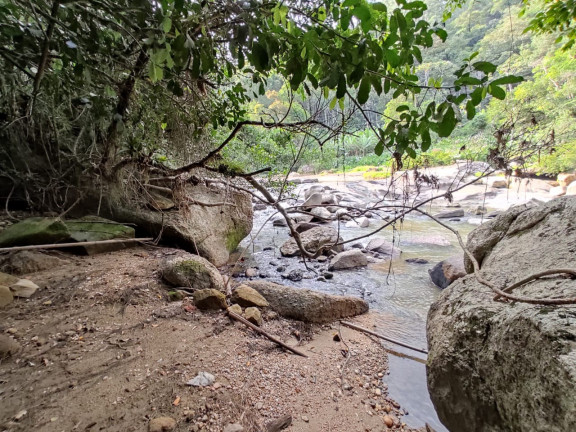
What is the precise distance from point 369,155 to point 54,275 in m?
23.2

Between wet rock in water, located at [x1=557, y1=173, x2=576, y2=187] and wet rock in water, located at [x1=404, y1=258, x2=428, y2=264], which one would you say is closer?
wet rock in water, located at [x1=404, y1=258, x2=428, y2=264]

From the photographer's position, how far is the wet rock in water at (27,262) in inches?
99.3

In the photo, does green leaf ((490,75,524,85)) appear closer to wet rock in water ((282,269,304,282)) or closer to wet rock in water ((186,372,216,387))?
wet rock in water ((186,372,216,387))

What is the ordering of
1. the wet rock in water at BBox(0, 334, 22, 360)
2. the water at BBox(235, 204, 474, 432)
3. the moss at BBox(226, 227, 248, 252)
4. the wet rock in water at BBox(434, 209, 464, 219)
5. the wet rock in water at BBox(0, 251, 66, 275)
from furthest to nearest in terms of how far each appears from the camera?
the wet rock in water at BBox(434, 209, 464, 219) < the moss at BBox(226, 227, 248, 252) < the wet rock in water at BBox(0, 251, 66, 275) < the water at BBox(235, 204, 474, 432) < the wet rock in water at BBox(0, 334, 22, 360)

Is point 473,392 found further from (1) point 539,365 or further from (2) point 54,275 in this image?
(2) point 54,275

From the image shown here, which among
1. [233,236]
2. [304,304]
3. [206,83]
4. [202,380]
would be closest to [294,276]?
[233,236]

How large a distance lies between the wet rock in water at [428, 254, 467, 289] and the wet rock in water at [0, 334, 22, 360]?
4.86 m

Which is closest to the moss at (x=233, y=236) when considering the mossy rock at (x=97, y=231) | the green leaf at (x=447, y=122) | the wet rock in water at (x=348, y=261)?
the mossy rock at (x=97, y=231)

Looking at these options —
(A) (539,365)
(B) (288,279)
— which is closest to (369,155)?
(B) (288,279)

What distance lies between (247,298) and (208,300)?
0.47 m

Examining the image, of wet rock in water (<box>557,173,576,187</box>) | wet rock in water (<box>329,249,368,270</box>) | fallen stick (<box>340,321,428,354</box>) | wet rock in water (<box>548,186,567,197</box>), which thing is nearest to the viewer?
fallen stick (<box>340,321,428,354</box>)

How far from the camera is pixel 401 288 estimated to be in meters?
4.53

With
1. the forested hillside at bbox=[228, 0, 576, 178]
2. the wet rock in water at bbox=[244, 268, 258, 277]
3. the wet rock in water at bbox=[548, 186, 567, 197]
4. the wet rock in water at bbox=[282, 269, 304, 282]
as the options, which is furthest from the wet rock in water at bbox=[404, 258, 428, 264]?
the wet rock in water at bbox=[548, 186, 567, 197]

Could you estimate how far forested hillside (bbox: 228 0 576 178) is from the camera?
2.57m
